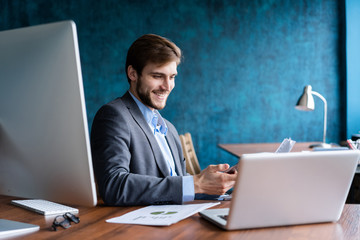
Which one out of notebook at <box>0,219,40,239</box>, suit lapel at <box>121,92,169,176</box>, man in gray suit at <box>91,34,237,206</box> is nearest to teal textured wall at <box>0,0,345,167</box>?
man in gray suit at <box>91,34,237,206</box>

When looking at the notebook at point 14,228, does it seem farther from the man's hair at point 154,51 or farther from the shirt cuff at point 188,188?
the man's hair at point 154,51

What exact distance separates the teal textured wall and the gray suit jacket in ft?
10.3

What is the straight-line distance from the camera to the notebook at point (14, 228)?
1.05 metres

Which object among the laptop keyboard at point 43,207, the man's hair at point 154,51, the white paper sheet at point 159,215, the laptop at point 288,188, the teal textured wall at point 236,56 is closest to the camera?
the laptop at point 288,188

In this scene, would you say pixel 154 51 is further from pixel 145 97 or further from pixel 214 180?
pixel 214 180

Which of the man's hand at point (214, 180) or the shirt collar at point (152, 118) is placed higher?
the shirt collar at point (152, 118)

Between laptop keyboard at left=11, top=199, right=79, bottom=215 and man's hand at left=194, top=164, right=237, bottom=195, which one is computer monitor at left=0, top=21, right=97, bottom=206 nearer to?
→ laptop keyboard at left=11, top=199, right=79, bottom=215

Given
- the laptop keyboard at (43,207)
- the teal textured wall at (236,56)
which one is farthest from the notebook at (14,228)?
the teal textured wall at (236,56)

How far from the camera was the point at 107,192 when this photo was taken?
137cm

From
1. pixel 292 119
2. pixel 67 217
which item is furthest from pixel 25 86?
pixel 292 119

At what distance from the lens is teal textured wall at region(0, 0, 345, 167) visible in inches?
194

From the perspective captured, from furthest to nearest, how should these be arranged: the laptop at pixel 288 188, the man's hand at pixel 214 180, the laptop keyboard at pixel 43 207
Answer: the man's hand at pixel 214 180 → the laptop keyboard at pixel 43 207 → the laptop at pixel 288 188

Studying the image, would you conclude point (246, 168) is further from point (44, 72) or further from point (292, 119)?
point (292, 119)

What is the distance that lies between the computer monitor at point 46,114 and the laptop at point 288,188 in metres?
0.42
